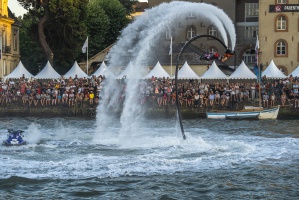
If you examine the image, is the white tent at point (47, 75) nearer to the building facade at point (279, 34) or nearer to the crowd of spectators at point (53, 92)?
the crowd of spectators at point (53, 92)

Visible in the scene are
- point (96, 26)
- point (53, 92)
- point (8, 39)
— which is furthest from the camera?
point (96, 26)

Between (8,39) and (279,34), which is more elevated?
(8,39)

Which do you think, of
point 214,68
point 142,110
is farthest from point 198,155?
point 214,68

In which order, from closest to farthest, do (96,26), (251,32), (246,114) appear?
(246,114), (96,26), (251,32)

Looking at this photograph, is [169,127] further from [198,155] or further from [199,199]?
[199,199]

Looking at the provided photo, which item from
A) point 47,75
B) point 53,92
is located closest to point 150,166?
point 53,92

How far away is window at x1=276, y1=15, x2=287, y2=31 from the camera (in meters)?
87.0

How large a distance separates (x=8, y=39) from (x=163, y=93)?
43427 mm

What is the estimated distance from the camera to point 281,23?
87062 mm

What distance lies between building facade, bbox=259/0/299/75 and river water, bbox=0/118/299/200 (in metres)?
44.9

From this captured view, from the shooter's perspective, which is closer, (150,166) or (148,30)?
(150,166)

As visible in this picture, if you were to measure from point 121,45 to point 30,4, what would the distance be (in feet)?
155

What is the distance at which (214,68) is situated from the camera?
66.8 metres

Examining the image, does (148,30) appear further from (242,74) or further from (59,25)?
(59,25)
